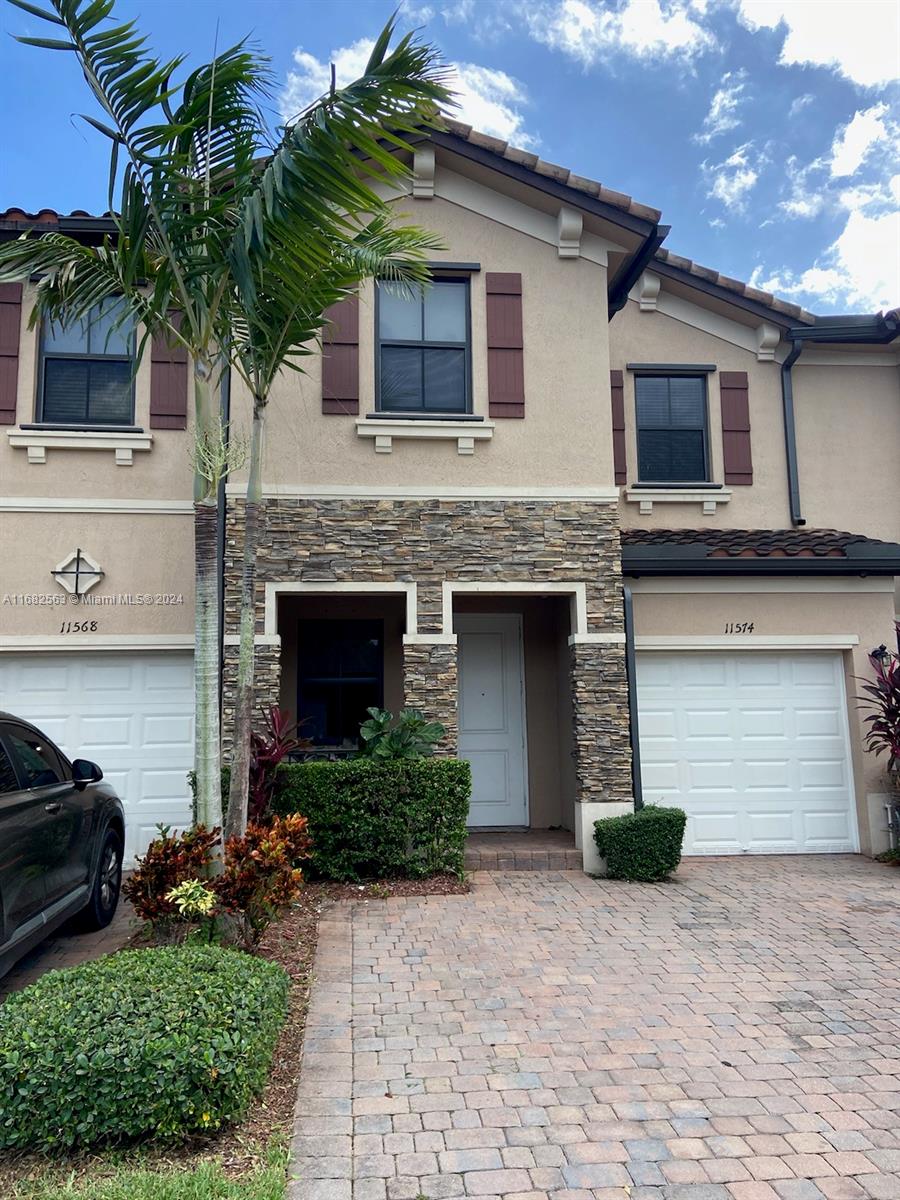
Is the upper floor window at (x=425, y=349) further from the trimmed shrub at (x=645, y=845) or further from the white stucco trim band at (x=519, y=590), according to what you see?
the trimmed shrub at (x=645, y=845)

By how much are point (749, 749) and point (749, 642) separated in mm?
1208

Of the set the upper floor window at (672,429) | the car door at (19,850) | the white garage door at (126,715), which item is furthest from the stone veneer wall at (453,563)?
the car door at (19,850)

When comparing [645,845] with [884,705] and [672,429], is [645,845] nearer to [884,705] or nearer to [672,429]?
[884,705]

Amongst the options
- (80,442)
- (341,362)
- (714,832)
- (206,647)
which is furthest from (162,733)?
(714,832)

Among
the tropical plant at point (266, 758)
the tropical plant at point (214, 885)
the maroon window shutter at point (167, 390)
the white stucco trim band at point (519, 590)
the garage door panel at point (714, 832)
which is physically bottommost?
the garage door panel at point (714, 832)

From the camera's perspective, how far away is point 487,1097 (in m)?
3.75

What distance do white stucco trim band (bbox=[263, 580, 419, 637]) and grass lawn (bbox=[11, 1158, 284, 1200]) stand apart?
5497mm

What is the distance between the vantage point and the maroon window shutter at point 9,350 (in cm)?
869

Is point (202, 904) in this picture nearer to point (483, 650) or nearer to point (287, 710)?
point (287, 710)

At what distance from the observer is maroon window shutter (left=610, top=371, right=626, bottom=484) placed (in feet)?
34.3

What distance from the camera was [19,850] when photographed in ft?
15.3

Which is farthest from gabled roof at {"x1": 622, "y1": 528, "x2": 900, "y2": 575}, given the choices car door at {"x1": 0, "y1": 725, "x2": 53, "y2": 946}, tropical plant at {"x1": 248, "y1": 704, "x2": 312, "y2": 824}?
car door at {"x1": 0, "y1": 725, "x2": 53, "y2": 946}

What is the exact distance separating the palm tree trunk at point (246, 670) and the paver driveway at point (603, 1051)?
3.93 feet

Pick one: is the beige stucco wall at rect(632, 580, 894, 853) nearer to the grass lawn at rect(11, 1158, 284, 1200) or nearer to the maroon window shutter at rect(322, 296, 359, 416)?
the maroon window shutter at rect(322, 296, 359, 416)
